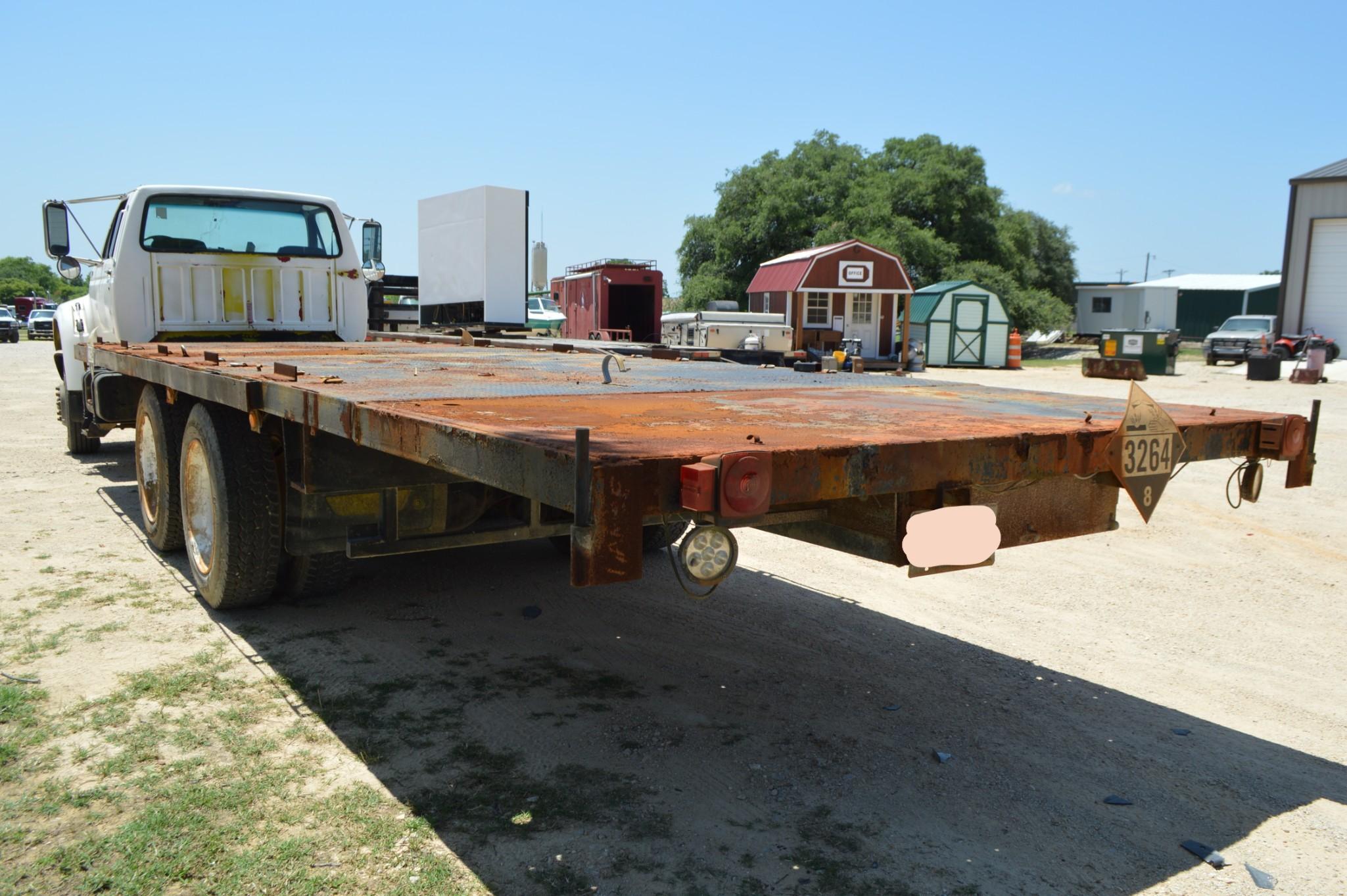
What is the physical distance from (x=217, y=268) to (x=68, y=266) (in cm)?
104

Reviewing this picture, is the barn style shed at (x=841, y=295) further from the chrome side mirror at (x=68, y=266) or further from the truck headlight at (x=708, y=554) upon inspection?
the truck headlight at (x=708, y=554)

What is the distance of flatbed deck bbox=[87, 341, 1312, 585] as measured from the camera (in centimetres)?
238

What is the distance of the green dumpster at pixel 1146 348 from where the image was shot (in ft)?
89.7

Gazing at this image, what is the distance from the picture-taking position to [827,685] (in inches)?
169

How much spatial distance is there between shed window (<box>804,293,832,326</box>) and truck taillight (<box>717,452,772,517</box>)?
29330mm

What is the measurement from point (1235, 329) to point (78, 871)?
1393 inches

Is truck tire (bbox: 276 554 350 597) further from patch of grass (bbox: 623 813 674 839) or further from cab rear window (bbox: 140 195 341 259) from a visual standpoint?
cab rear window (bbox: 140 195 341 259)

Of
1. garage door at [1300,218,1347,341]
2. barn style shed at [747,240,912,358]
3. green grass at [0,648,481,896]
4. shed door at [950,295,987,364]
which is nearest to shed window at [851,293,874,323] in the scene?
barn style shed at [747,240,912,358]

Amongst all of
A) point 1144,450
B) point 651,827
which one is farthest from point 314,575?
point 1144,450

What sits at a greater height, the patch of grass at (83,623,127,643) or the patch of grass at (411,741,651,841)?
the patch of grass at (83,623,127,643)

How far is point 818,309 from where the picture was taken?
103ft

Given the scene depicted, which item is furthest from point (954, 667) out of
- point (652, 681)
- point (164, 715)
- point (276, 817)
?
point (164, 715)

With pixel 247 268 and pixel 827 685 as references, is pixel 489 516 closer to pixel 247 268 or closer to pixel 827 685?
pixel 827 685

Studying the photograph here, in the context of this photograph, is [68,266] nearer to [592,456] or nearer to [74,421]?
[74,421]
